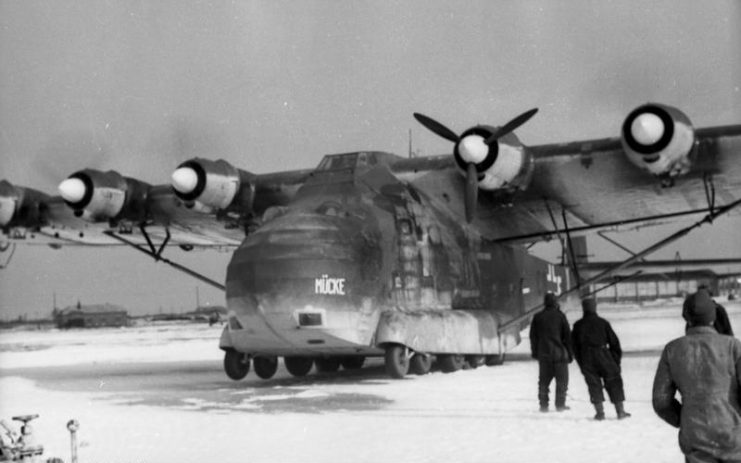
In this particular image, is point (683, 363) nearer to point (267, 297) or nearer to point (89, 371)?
point (267, 297)

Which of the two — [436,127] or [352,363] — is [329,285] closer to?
[436,127]

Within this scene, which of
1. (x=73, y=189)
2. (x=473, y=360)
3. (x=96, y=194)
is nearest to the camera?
(x=473, y=360)

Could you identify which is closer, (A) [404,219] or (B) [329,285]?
(B) [329,285]

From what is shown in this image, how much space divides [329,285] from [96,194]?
6130mm

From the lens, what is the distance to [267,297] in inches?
459

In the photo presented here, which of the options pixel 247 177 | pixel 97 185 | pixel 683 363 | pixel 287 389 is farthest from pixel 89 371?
pixel 683 363

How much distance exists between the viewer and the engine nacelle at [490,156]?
41.5 ft

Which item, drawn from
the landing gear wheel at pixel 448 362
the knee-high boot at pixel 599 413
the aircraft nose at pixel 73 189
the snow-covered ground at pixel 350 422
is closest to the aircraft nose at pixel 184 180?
the aircraft nose at pixel 73 189

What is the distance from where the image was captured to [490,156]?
12766mm

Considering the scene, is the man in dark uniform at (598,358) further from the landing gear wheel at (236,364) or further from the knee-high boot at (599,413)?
the landing gear wheel at (236,364)

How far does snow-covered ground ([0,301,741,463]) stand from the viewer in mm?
6898

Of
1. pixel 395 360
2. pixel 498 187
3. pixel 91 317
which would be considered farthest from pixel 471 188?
pixel 91 317

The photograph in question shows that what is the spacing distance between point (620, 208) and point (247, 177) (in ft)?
23.8

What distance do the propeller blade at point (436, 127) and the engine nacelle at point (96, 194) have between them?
6.29 meters
